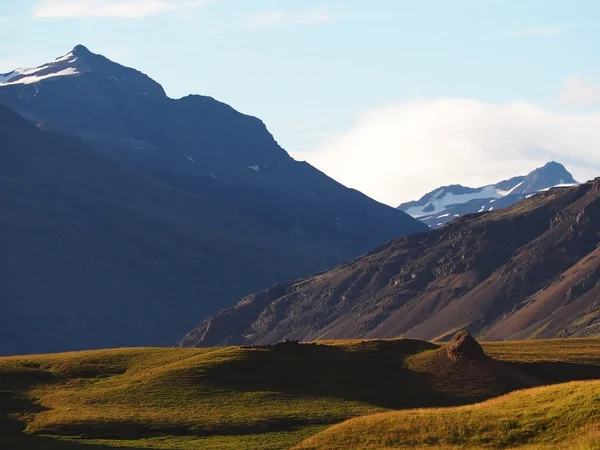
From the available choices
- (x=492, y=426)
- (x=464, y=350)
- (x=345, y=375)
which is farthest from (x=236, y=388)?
(x=492, y=426)

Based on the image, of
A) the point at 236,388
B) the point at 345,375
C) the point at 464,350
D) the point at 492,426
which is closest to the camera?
the point at 492,426

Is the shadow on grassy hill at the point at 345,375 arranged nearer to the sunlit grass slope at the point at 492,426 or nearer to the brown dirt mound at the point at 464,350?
the brown dirt mound at the point at 464,350

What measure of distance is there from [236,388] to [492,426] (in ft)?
111

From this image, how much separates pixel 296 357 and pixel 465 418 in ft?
123

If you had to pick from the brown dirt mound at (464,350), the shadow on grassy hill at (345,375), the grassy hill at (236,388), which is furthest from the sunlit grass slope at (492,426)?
the brown dirt mound at (464,350)

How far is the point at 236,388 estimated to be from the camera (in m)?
85.9

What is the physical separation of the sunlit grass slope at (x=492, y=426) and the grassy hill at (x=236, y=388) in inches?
422

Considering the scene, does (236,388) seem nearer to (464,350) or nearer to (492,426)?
(464,350)

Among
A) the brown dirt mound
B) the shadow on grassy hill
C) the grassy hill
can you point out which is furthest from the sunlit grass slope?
the brown dirt mound

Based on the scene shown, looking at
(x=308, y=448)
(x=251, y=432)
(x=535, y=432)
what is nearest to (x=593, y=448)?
(x=535, y=432)

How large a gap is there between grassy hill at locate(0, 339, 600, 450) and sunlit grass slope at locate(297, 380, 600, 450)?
35.1ft

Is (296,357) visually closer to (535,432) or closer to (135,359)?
(135,359)

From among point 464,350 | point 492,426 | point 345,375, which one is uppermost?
point 464,350

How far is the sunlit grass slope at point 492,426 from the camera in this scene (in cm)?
5297
